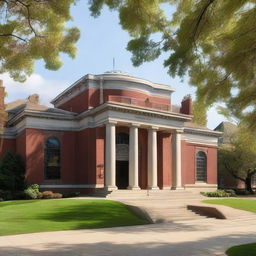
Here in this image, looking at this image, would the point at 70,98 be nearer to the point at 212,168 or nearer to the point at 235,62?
the point at 212,168

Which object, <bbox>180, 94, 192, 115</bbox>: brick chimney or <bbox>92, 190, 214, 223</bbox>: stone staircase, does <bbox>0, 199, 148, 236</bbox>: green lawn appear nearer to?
<bbox>92, 190, 214, 223</bbox>: stone staircase

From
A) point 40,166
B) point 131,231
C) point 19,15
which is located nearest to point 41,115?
point 40,166

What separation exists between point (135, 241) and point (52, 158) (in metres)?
22.6

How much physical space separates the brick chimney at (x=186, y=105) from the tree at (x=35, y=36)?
33.6 metres

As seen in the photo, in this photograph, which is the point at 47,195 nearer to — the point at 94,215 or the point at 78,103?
the point at 78,103

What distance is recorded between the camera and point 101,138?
3512 centimetres

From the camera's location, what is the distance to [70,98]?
4147cm

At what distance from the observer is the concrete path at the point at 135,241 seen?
39.1ft

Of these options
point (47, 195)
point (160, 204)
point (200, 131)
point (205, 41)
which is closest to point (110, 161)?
point (47, 195)

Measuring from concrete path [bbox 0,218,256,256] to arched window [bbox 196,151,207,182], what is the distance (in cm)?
2456

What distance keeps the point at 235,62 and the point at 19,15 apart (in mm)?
5769

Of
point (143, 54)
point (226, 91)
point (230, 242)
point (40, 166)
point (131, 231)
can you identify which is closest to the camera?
point (143, 54)

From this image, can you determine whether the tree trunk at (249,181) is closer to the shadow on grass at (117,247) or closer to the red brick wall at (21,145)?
the red brick wall at (21,145)

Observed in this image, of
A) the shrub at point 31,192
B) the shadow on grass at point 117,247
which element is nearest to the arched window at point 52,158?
the shrub at point 31,192
